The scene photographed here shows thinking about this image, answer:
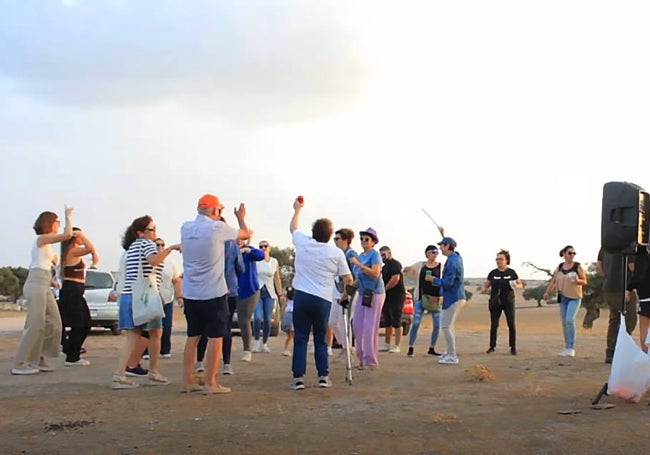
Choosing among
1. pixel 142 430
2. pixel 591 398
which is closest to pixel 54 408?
pixel 142 430

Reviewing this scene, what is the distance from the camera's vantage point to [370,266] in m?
10.9

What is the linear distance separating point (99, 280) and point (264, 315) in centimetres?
799

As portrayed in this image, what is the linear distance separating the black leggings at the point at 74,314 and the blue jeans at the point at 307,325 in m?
3.85

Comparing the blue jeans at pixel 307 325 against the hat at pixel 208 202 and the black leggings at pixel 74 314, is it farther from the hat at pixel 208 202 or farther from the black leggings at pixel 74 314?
the black leggings at pixel 74 314

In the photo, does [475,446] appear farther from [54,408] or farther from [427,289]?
[427,289]

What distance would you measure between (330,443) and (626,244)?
145 inches

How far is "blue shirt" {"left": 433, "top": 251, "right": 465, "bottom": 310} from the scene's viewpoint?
39.7 ft

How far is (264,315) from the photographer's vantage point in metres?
13.8

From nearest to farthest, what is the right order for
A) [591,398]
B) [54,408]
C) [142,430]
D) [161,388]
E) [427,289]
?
[142,430]
[54,408]
[591,398]
[161,388]
[427,289]

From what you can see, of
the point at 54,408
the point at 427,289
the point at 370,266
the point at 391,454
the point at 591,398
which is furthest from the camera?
the point at 427,289

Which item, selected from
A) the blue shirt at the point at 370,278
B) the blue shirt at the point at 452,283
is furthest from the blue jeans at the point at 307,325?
the blue shirt at the point at 452,283

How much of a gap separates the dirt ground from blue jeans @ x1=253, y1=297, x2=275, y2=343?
9.40 feet

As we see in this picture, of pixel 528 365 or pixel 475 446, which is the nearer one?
pixel 475 446

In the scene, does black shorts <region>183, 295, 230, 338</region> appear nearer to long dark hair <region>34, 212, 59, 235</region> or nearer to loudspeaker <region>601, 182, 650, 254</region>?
long dark hair <region>34, 212, 59, 235</region>
